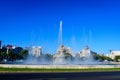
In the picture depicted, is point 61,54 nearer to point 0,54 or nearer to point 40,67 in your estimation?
point 40,67

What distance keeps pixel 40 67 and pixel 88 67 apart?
11776 mm

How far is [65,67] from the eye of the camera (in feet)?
192

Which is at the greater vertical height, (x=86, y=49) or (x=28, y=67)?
(x=86, y=49)

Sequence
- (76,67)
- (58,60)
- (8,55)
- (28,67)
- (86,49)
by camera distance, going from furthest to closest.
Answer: (86,49) < (8,55) < (58,60) < (76,67) < (28,67)

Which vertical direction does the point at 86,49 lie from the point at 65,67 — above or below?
above

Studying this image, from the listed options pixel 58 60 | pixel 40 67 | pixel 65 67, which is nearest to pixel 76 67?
pixel 65 67

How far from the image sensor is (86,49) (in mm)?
158750

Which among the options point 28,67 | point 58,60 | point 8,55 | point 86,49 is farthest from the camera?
point 86,49

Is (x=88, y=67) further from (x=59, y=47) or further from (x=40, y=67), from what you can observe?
(x=59, y=47)

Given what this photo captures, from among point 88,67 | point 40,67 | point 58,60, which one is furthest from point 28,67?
point 58,60

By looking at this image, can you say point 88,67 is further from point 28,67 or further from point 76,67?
point 28,67

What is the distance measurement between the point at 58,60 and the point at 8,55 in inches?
2431

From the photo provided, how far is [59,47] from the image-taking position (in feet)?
282

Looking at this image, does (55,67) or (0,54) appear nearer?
(55,67)
